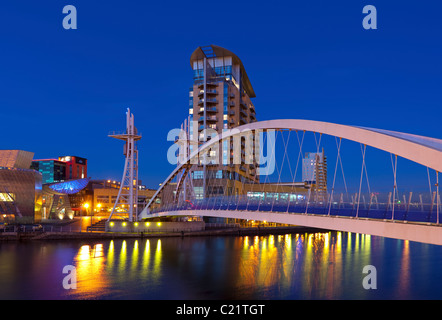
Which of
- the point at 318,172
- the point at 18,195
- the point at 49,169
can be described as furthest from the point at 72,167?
the point at 18,195

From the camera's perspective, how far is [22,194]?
172 ft

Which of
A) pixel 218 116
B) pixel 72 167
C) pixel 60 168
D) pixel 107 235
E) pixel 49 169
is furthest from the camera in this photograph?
pixel 72 167

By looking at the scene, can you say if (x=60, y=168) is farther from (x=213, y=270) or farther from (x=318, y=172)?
(x=213, y=270)

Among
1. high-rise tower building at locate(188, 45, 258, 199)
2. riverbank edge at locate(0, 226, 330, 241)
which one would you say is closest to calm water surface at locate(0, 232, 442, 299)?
riverbank edge at locate(0, 226, 330, 241)

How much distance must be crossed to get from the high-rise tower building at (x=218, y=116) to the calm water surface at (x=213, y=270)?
1000 inches

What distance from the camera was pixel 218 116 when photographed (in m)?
75.2

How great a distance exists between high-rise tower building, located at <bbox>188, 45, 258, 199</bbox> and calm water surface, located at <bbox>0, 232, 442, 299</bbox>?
25404 millimetres

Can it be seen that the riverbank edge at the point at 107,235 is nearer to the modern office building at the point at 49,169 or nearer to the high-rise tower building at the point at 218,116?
the high-rise tower building at the point at 218,116

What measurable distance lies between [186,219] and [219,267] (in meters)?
23.9

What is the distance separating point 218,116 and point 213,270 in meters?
47.5

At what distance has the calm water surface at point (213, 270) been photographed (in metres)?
23.5

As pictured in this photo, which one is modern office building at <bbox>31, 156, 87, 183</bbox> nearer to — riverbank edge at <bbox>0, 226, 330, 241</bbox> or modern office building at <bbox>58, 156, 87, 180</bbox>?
modern office building at <bbox>58, 156, 87, 180</bbox>

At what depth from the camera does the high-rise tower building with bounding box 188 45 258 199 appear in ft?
231

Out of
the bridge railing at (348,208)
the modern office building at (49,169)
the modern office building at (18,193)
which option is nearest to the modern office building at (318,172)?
the modern office building at (18,193)
